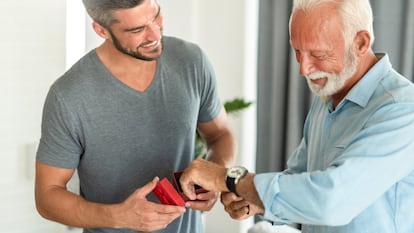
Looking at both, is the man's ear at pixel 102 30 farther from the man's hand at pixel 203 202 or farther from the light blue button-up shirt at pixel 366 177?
the light blue button-up shirt at pixel 366 177

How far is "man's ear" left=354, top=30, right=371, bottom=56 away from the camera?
1442 millimetres

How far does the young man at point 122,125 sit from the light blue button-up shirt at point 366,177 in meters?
0.43

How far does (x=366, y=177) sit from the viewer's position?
1328mm

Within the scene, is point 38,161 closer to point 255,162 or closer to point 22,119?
point 22,119

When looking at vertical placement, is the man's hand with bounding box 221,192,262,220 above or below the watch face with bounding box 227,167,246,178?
below

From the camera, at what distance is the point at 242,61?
365cm

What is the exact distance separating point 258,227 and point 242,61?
3.56 feet

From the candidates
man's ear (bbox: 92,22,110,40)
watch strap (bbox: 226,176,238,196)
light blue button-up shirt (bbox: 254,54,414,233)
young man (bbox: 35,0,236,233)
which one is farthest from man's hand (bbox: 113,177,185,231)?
man's ear (bbox: 92,22,110,40)

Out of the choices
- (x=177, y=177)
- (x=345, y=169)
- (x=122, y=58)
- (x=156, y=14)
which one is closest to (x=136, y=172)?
(x=177, y=177)

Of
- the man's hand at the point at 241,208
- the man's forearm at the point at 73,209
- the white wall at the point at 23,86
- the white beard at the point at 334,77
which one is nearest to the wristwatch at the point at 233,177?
the man's hand at the point at 241,208

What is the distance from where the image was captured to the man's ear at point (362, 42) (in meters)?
1.44

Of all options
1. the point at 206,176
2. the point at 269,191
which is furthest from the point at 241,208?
the point at 269,191

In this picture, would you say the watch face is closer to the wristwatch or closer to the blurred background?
the wristwatch

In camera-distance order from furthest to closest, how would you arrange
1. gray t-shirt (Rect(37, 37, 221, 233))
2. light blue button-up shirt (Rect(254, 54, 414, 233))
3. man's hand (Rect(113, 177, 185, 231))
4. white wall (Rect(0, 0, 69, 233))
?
1. white wall (Rect(0, 0, 69, 233))
2. gray t-shirt (Rect(37, 37, 221, 233))
3. man's hand (Rect(113, 177, 185, 231))
4. light blue button-up shirt (Rect(254, 54, 414, 233))
